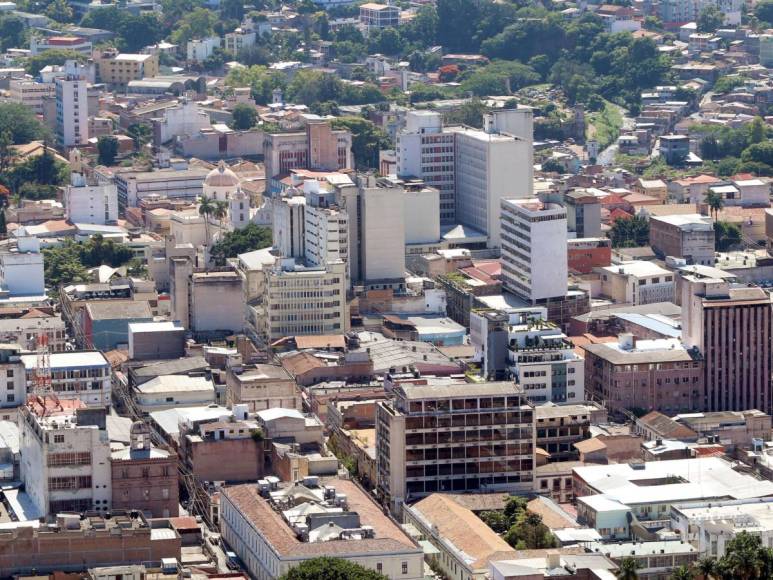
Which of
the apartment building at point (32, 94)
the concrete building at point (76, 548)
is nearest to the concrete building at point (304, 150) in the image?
the apartment building at point (32, 94)

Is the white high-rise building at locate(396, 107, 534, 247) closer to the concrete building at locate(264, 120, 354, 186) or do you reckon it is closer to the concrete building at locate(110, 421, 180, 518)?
the concrete building at locate(264, 120, 354, 186)

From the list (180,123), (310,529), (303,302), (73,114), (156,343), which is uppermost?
(73,114)

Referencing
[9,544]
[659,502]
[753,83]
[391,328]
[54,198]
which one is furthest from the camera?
Result: [753,83]

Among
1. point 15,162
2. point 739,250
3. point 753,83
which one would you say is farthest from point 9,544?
point 753,83

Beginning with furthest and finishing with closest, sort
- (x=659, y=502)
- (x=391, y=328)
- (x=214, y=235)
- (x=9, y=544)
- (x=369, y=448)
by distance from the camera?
1. (x=214, y=235)
2. (x=391, y=328)
3. (x=369, y=448)
4. (x=659, y=502)
5. (x=9, y=544)

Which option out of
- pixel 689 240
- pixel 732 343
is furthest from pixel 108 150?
pixel 732 343

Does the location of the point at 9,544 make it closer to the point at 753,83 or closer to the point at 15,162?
the point at 15,162

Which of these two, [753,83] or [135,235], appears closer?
[135,235]

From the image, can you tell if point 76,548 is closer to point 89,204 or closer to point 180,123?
point 89,204

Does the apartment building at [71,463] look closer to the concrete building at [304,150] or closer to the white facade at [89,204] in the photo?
the white facade at [89,204]
